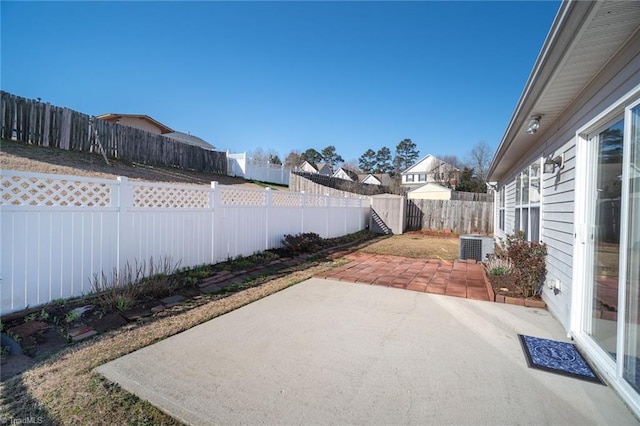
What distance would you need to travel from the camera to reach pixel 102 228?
4000 mm

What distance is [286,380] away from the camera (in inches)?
88.6

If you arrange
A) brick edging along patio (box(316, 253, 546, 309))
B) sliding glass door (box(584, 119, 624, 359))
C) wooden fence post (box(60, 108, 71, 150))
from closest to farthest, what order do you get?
sliding glass door (box(584, 119, 624, 359)) → brick edging along patio (box(316, 253, 546, 309)) → wooden fence post (box(60, 108, 71, 150))

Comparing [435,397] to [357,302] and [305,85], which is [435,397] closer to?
[357,302]

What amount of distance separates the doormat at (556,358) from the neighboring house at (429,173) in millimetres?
33787

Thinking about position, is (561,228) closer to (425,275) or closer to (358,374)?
(425,275)

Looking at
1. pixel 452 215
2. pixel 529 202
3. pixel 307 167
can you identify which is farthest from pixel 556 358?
pixel 307 167

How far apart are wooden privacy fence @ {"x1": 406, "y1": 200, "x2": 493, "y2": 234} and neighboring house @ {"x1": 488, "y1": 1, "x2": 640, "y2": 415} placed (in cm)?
957

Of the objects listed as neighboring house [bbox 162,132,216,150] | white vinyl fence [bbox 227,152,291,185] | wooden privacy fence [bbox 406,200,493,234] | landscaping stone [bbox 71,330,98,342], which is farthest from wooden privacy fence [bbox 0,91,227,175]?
wooden privacy fence [bbox 406,200,493,234]

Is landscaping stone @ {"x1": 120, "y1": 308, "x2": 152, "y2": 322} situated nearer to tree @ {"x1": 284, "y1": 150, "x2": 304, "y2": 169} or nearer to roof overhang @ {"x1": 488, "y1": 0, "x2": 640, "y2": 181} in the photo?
roof overhang @ {"x1": 488, "y1": 0, "x2": 640, "y2": 181}

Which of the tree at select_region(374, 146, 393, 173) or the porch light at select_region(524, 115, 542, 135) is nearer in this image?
the porch light at select_region(524, 115, 542, 135)

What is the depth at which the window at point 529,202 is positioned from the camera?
197 inches

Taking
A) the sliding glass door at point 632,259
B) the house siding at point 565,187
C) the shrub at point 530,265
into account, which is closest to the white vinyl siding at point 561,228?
the house siding at point 565,187

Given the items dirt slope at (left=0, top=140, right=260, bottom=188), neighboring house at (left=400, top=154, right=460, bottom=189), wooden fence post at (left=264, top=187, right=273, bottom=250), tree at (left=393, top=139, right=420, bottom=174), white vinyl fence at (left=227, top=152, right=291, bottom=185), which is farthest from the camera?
tree at (left=393, top=139, right=420, bottom=174)

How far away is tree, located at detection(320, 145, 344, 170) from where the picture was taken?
5384cm
